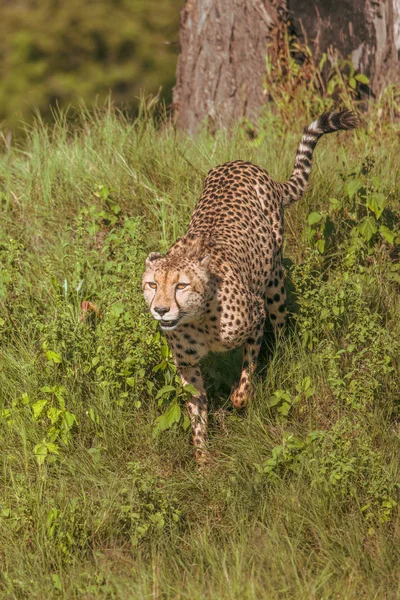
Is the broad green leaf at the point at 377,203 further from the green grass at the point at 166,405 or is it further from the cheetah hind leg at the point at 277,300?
the cheetah hind leg at the point at 277,300

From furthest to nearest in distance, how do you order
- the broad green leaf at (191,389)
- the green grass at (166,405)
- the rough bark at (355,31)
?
the rough bark at (355,31), the broad green leaf at (191,389), the green grass at (166,405)

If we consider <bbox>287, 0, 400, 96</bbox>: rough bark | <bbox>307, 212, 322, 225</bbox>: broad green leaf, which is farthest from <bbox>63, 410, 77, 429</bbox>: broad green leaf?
<bbox>287, 0, 400, 96</bbox>: rough bark

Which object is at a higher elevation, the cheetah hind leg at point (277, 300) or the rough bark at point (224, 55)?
the rough bark at point (224, 55)

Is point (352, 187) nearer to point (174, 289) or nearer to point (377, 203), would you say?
point (377, 203)

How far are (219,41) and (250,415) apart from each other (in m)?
3.73

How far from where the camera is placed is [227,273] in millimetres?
4848

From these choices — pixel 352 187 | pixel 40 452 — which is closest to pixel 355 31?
pixel 352 187

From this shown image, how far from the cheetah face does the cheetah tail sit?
1.41 m

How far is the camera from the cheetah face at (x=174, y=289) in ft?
14.4

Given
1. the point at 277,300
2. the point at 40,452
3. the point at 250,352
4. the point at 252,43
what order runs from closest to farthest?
the point at 40,452, the point at 250,352, the point at 277,300, the point at 252,43

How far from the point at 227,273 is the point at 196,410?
0.72m

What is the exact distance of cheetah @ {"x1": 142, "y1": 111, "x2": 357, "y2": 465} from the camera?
14.7 feet

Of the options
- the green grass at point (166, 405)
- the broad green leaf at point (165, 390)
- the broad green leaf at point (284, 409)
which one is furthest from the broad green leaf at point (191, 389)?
the broad green leaf at point (284, 409)

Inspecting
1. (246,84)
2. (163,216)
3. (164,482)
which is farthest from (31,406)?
(246,84)
